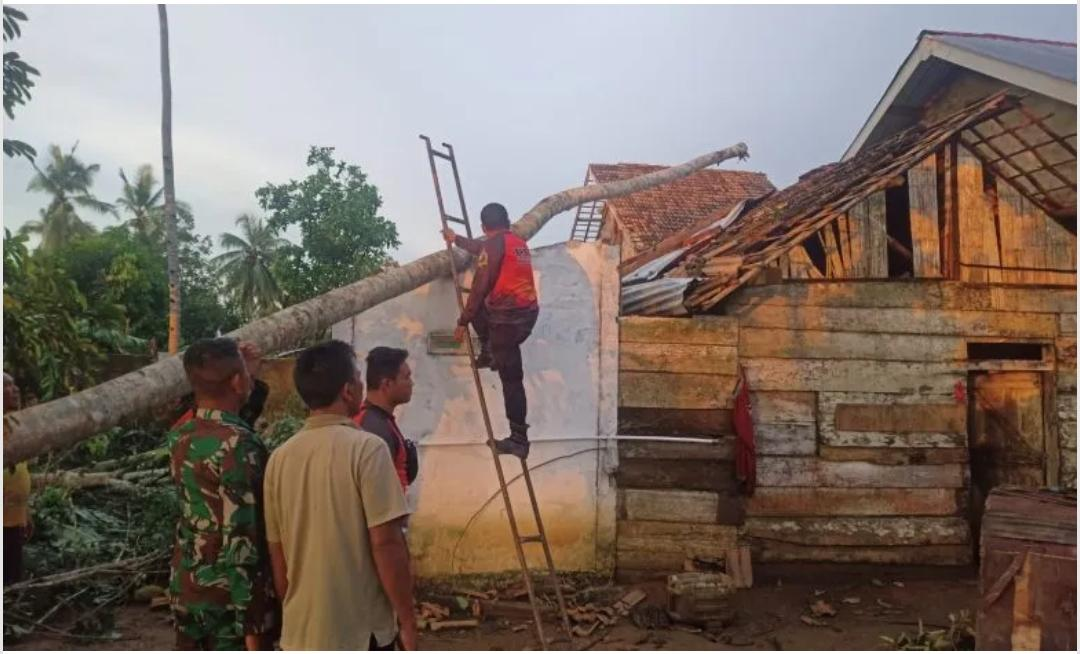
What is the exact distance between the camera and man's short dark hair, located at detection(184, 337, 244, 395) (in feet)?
9.29

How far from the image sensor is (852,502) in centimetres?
693

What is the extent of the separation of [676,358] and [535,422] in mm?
1410

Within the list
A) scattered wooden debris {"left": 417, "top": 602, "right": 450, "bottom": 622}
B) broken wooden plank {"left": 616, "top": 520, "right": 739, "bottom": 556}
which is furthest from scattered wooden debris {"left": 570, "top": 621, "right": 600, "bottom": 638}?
scattered wooden debris {"left": 417, "top": 602, "right": 450, "bottom": 622}

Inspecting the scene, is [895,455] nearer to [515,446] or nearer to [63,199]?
[515,446]

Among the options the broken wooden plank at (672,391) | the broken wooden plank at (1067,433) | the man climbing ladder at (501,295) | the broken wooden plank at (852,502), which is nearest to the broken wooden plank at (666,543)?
the broken wooden plank at (852,502)

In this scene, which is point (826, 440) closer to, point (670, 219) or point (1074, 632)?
point (1074, 632)

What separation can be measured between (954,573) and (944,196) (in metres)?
3.69

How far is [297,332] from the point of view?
521 cm

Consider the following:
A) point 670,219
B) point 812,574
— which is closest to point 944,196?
point 812,574

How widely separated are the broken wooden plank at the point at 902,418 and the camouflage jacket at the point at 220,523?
5679mm

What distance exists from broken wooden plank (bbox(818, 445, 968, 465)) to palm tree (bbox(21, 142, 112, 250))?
33.1m

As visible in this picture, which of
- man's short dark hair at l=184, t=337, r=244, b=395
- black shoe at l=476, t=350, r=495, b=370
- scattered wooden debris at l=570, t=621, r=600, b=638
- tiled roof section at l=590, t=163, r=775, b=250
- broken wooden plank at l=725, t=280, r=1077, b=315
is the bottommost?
scattered wooden debris at l=570, t=621, r=600, b=638

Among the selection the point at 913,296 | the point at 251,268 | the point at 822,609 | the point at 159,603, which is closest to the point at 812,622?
the point at 822,609

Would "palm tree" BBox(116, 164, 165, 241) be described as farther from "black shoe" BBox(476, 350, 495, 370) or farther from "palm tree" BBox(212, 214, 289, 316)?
"black shoe" BBox(476, 350, 495, 370)
